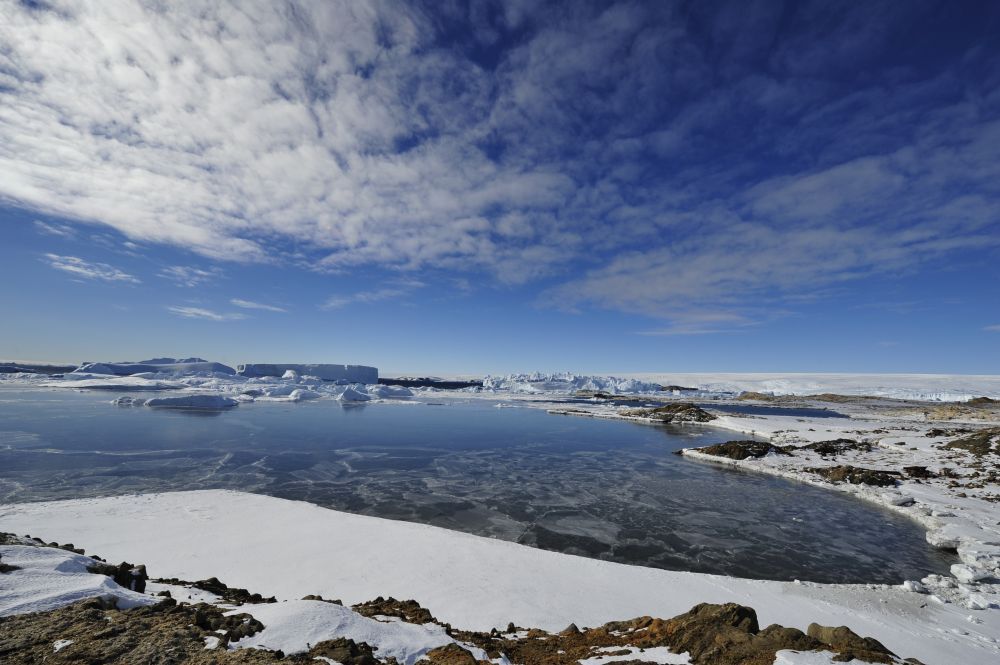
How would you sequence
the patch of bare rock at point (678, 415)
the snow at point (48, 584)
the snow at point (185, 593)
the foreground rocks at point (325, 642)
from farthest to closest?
the patch of bare rock at point (678, 415), the snow at point (185, 593), the snow at point (48, 584), the foreground rocks at point (325, 642)

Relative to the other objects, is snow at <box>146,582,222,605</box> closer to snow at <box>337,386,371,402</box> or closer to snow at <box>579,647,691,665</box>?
snow at <box>579,647,691,665</box>

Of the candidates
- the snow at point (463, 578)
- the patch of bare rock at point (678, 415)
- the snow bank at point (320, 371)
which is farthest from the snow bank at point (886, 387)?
the snow at point (463, 578)

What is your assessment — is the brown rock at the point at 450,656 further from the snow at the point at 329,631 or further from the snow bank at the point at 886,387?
the snow bank at the point at 886,387

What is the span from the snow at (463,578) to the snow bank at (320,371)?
76.9m

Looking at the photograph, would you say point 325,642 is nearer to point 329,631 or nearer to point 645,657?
point 329,631

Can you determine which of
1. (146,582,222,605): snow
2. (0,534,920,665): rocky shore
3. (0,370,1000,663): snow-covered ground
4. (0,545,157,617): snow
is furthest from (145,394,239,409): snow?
(0,534,920,665): rocky shore

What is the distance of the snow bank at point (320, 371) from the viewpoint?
270 ft

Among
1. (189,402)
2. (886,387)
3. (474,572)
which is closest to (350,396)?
(189,402)

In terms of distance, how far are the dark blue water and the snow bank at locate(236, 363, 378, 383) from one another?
58.5 m

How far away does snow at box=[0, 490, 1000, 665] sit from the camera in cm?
545

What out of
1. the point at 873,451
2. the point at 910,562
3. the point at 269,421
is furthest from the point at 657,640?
the point at 269,421

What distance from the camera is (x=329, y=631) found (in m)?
3.68

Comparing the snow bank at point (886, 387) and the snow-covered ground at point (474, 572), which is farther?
the snow bank at point (886, 387)

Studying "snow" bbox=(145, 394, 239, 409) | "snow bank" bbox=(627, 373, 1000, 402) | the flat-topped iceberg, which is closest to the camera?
"snow" bbox=(145, 394, 239, 409)
